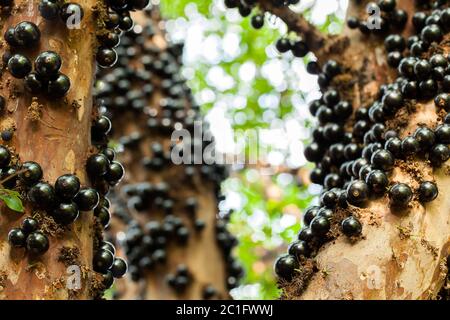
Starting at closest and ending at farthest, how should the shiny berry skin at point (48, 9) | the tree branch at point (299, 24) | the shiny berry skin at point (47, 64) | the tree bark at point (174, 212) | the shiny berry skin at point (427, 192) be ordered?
the shiny berry skin at point (47, 64)
the shiny berry skin at point (48, 9)
the shiny berry skin at point (427, 192)
the tree branch at point (299, 24)
the tree bark at point (174, 212)

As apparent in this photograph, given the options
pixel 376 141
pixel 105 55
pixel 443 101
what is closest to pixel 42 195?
pixel 105 55

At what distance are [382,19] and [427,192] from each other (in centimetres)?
163

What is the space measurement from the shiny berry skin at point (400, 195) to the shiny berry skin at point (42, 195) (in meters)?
1.56

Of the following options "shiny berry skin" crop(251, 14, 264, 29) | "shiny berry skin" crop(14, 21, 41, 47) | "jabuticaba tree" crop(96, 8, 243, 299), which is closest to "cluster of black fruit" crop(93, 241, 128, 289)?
"shiny berry skin" crop(14, 21, 41, 47)

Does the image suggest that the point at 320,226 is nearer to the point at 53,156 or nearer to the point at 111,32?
the point at 53,156

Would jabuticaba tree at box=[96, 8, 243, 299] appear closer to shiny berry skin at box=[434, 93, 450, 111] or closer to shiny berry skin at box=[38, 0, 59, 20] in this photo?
shiny berry skin at box=[38, 0, 59, 20]

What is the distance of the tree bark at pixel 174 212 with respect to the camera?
5.79 metres

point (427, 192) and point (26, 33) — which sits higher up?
point (26, 33)

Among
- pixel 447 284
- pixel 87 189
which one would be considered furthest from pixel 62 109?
pixel 447 284

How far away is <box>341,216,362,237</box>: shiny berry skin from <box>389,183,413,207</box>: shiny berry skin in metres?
0.21

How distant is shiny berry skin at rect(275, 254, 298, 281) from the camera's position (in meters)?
3.23

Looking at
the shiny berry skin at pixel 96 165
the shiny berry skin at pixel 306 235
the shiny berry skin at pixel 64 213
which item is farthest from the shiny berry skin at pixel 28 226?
the shiny berry skin at pixel 306 235

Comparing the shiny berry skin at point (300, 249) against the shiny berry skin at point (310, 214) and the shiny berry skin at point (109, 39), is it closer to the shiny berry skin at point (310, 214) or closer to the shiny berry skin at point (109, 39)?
the shiny berry skin at point (310, 214)

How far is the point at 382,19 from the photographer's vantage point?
434 centimetres
